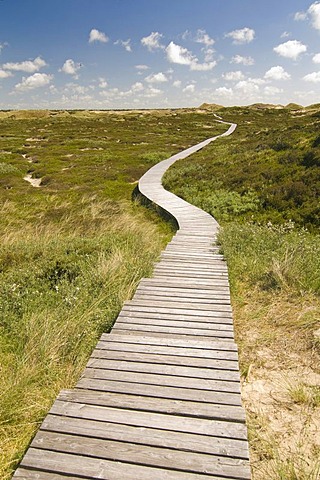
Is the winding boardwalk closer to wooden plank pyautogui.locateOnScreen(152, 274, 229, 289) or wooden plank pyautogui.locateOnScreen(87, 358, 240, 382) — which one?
wooden plank pyautogui.locateOnScreen(87, 358, 240, 382)

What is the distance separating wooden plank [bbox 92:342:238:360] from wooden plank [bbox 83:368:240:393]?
1.16ft

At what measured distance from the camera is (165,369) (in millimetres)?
3822

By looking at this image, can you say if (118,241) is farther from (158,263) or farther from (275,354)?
(275,354)

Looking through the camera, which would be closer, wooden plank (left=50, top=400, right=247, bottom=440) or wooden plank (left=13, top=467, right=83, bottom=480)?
wooden plank (left=13, top=467, right=83, bottom=480)

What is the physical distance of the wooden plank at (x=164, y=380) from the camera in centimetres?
348

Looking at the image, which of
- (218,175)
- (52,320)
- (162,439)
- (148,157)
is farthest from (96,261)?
(148,157)

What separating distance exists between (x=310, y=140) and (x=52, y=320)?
2118 centimetres

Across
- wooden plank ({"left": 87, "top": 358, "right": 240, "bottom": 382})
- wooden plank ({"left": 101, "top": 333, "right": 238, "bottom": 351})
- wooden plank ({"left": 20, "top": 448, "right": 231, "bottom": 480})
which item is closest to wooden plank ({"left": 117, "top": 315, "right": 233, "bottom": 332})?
wooden plank ({"left": 101, "top": 333, "right": 238, "bottom": 351})

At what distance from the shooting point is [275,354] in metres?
4.85

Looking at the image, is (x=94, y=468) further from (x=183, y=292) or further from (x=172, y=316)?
(x=183, y=292)

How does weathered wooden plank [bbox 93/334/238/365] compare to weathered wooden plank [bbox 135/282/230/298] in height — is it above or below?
above

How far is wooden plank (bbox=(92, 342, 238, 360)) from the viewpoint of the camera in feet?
13.2

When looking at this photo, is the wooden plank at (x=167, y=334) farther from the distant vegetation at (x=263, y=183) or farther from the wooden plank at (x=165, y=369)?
the distant vegetation at (x=263, y=183)

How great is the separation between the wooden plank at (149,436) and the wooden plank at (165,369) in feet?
2.80
